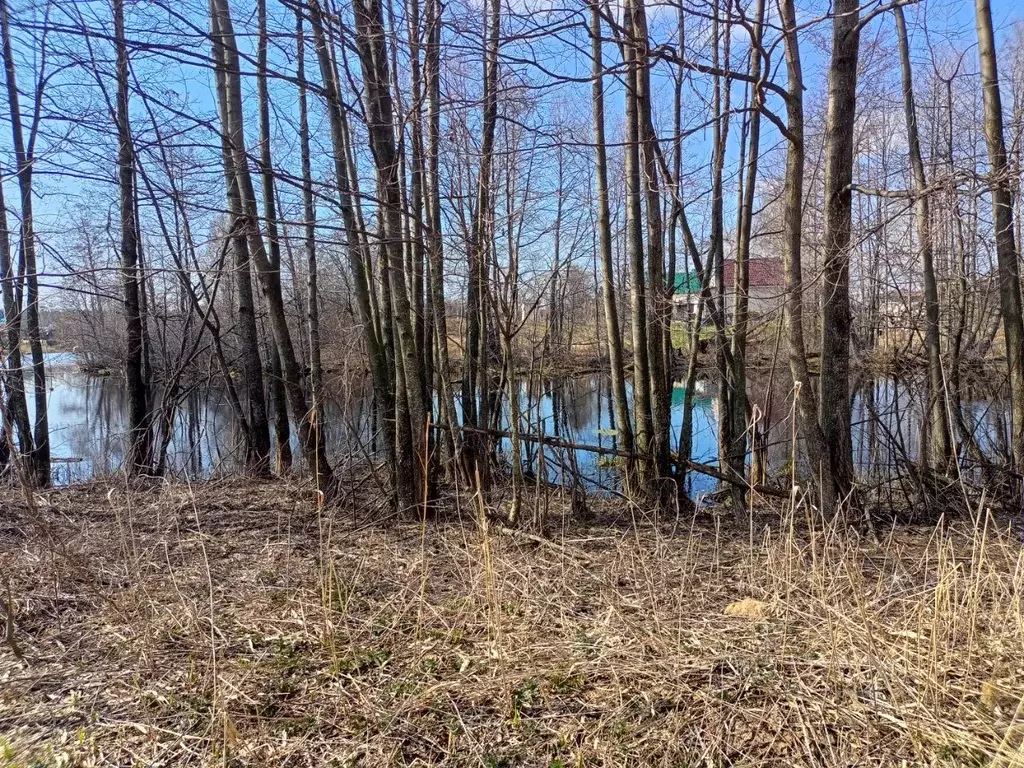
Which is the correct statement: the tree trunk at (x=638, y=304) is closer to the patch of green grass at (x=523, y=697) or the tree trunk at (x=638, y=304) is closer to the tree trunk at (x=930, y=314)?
the tree trunk at (x=930, y=314)

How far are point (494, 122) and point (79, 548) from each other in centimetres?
501

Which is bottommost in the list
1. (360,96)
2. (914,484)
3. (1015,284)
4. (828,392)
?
(914,484)

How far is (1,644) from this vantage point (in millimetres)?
3305

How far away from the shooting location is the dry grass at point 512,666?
238 centimetres

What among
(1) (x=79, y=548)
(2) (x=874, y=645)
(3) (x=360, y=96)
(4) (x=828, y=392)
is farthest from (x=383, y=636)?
(3) (x=360, y=96)

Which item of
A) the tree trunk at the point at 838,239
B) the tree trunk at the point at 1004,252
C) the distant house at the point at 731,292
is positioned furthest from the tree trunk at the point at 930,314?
the tree trunk at the point at 838,239

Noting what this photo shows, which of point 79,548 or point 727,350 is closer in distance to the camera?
point 79,548

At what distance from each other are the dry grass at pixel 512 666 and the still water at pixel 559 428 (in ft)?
3.99

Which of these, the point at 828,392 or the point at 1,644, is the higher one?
the point at 828,392

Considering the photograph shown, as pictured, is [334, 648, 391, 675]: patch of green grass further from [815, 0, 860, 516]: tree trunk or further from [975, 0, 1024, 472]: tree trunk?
[975, 0, 1024, 472]: tree trunk

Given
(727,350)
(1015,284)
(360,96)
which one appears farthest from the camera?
(727,350)

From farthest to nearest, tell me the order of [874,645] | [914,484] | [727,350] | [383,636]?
1. [727,350]
2. [914,484]
3. [383,636]
4. [874,645]

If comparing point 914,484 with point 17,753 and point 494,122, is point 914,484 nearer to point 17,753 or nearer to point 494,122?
point 494,122

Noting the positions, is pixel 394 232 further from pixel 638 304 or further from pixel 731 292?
pixel 731 292
